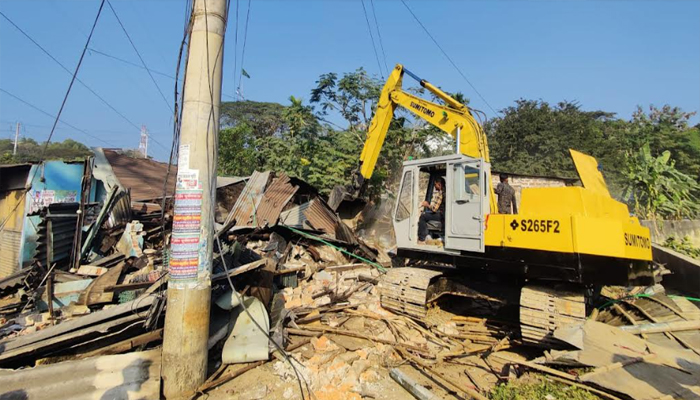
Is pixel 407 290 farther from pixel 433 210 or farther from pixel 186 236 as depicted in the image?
pixel 186 236

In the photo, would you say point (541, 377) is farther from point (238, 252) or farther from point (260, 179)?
point (260, 179)

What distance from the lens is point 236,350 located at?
4203 mm

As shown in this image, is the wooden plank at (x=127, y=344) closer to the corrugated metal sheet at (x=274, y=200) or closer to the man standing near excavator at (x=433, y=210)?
the man standing near excavator at (x=433, y=210)

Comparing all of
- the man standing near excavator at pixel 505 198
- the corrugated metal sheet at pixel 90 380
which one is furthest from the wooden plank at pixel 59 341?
the man standing near excavator at pixel 505 198

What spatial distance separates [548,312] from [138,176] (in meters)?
13.0

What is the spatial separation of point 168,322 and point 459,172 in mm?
4466

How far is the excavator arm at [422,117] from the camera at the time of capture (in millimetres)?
6669

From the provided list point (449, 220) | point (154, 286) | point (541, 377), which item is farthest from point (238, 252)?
point (541, 377)

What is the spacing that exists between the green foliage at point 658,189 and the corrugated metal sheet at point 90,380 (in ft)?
47.6

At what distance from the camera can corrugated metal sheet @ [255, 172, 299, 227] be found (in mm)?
8961

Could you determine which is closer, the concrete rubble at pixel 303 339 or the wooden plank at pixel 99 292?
the concrete rubble at pixel 303 339

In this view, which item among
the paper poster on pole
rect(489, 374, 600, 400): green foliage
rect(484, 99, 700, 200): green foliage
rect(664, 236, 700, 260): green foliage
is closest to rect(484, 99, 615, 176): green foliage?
rect(484, 99, 700, 200): green foliage

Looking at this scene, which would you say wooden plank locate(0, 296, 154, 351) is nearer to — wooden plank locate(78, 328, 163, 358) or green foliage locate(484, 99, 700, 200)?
wooden plank locate(78, 328, 163, 358)

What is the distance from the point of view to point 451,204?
5949mm
